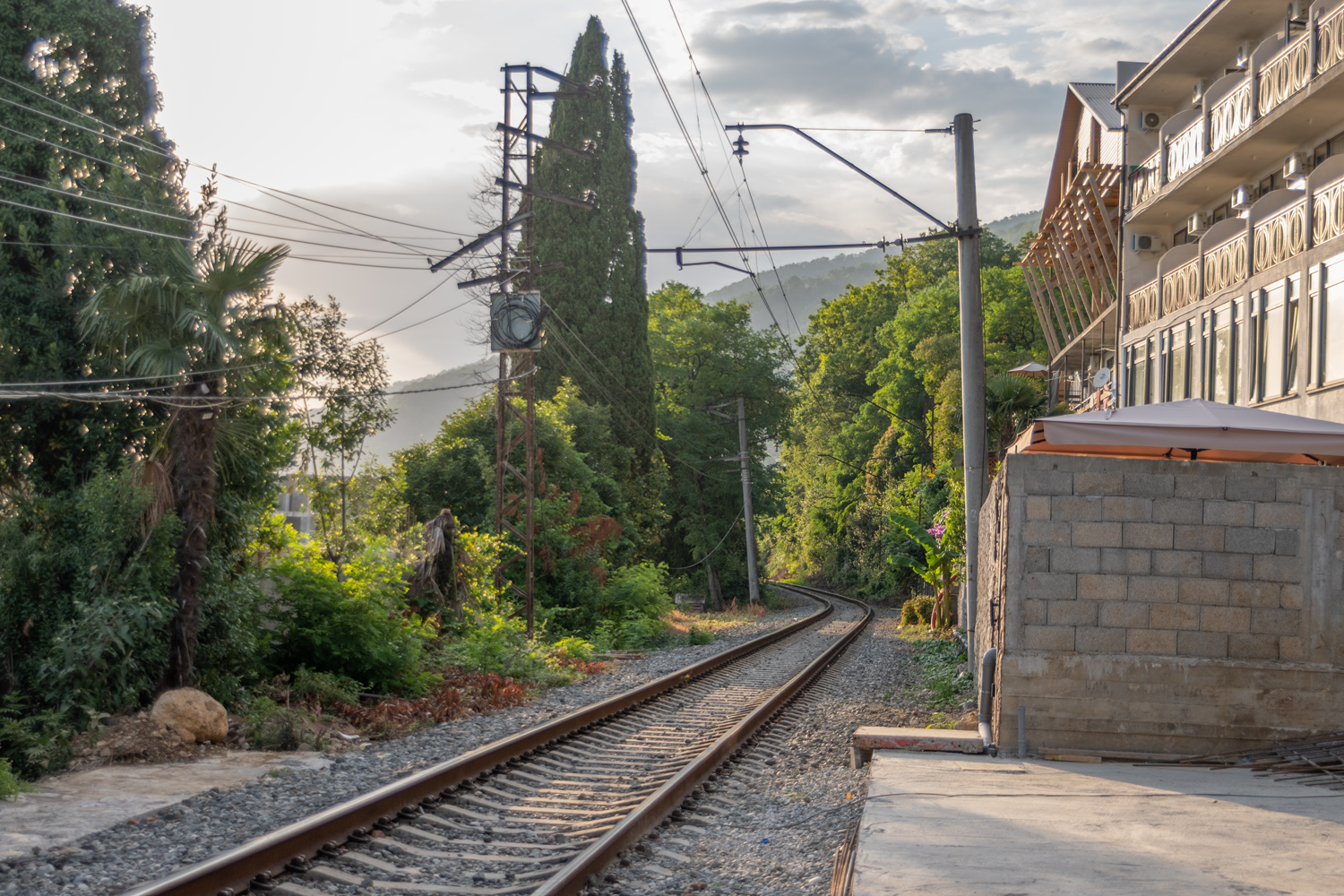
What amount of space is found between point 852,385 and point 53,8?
5739 centimetres

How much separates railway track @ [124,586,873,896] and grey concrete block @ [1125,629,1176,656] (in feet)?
11.9

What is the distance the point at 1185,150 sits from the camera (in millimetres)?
22906

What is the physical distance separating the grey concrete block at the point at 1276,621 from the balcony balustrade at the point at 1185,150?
49.9ft

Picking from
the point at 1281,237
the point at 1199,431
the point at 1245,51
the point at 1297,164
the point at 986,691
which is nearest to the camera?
the point at 986,691

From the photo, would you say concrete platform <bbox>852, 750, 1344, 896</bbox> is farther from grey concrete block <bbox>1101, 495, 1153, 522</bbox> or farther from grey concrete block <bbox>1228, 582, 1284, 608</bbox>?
grey concrete block <bbox>1101, 495, 1153, 522</bbox>

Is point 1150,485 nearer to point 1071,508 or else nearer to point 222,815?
point 1071,508

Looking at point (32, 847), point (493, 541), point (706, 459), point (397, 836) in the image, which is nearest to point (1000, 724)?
point (397, 836)

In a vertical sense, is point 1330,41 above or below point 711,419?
above

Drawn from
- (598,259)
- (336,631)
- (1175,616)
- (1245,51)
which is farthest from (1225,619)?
(598,259)

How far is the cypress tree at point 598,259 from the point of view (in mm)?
40750

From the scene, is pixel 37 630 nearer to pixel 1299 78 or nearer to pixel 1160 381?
pixel 1299 78

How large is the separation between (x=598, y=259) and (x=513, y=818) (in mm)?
35088

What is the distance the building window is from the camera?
48.3 ft

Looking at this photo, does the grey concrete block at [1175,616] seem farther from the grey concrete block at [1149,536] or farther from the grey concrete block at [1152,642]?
the grey concrete block at [1149,536]
